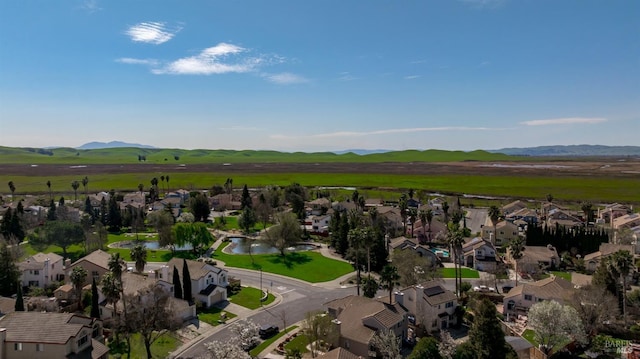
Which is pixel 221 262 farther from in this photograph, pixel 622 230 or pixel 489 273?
pixel 622 230

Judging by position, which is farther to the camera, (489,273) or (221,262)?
(221,262)

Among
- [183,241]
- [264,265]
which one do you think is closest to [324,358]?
[264,265]

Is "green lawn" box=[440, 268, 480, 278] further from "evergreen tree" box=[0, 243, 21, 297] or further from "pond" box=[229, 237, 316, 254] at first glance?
"evergreen tree" box=[0, 243, 21, 297]

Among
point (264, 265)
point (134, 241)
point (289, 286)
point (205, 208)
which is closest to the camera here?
point (289, 286)

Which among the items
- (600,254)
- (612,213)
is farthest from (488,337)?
(612,213)

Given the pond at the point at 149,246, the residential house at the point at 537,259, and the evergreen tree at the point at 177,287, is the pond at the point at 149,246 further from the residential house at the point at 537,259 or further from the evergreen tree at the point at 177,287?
the residential house at the point at 537,259

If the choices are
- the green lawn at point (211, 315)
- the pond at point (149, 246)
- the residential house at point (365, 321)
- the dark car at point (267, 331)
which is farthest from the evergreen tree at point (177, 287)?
the pond at point (149, 246)
